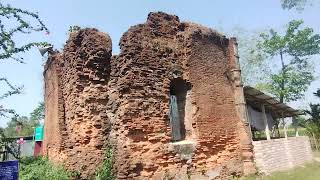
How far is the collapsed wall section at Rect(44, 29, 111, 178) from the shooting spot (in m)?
9.30

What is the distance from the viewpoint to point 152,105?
29.4 feet

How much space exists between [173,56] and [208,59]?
1.38m

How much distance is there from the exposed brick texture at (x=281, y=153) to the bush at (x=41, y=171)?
20.4 feet

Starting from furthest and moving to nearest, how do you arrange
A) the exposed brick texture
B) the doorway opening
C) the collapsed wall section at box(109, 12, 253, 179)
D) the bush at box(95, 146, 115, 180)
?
the exposed brick texture, the doorway opening, the collapsed wall section at box(109, 12, 253, 179), the bush at box(95, 146, 115, 180)

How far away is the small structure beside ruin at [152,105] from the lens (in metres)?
8.75

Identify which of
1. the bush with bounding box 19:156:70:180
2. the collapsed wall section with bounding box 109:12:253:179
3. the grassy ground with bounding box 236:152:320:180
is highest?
the collapsed wall section with bounding box 109:12:253:179

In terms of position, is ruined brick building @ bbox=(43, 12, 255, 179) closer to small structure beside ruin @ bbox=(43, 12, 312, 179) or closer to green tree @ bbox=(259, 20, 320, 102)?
small structure beside ruin @ bbox=(43, 12, 312, 179)

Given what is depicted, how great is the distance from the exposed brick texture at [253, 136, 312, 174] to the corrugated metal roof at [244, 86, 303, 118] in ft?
5.16

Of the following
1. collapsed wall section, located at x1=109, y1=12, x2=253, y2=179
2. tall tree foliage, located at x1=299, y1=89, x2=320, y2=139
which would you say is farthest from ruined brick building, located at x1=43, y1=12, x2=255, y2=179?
tall tree foliage, located at x1=299, y1=89, x2=320, y2=139

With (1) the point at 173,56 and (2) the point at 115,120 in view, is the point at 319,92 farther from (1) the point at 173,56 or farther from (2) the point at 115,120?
(2) the point at 115,120

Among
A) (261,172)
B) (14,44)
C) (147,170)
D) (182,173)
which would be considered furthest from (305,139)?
(14,44)

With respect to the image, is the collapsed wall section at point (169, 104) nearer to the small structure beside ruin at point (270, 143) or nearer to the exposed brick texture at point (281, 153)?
the exposed brick texture at point (281, 153)

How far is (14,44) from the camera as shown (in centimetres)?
558

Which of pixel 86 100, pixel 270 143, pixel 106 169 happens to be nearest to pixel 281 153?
pixel 270 143
